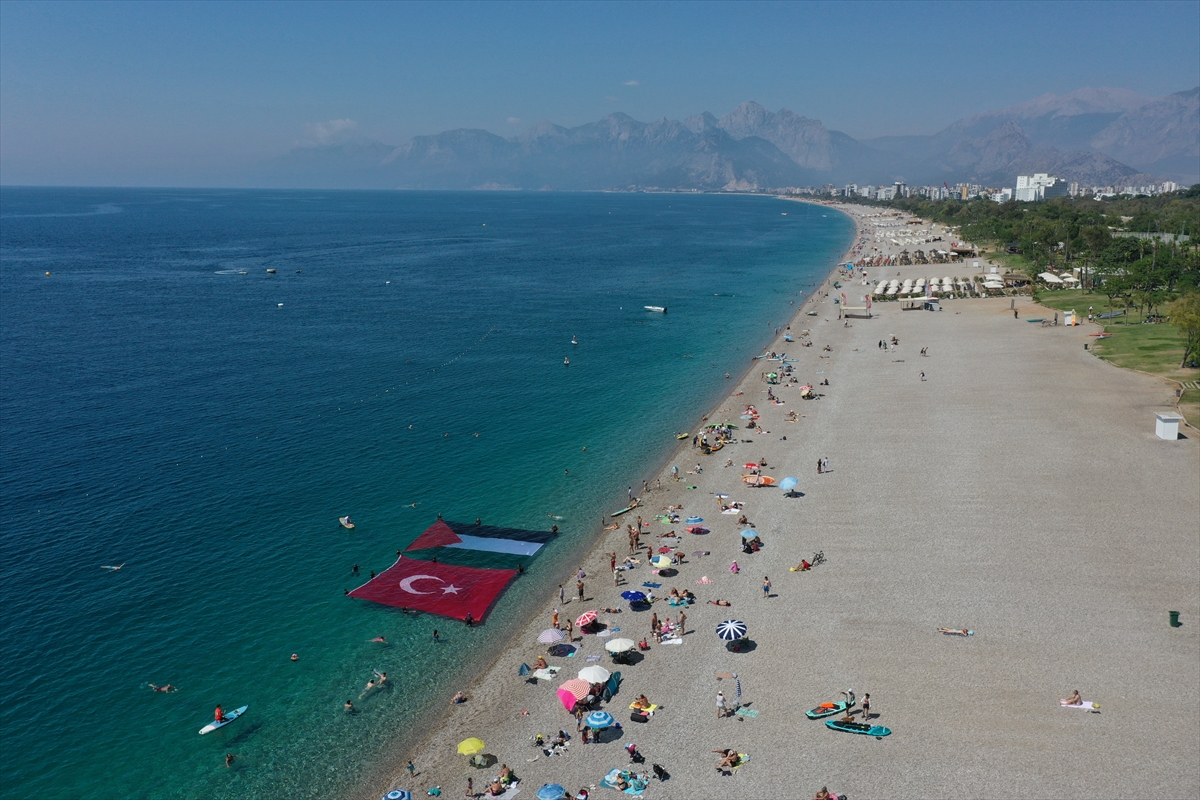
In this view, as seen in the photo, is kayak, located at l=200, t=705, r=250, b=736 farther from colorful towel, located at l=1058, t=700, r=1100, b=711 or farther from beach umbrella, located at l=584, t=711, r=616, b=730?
colorful towel, located at l=1058, t=700, r=1100, b=711

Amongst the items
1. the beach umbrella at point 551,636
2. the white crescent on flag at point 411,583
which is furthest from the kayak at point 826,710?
the white crescent on flag at point 411,583

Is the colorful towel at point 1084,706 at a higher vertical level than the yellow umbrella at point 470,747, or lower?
higher

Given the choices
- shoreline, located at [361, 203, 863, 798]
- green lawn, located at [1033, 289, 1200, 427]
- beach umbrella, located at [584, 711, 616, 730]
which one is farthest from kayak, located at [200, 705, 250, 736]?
green lawn, located at [1033, 289, 1200, 427]

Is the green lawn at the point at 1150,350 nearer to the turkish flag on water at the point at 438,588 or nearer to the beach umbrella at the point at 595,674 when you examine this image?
the beach umbrella at the point at 595,674

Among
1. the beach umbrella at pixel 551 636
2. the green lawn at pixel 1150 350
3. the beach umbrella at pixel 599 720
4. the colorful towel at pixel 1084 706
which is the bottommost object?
the beach umbrella at pixel 551 636

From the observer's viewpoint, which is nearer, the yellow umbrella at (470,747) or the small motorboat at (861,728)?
the small motorboat at (861,728)

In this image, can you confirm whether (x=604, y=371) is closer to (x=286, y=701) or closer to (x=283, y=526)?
(x=283, y=526)

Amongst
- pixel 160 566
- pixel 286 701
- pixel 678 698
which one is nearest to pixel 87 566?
pixel 160 566

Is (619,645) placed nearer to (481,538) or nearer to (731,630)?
(731,630)
